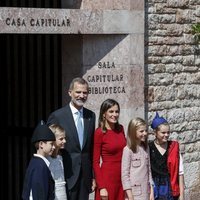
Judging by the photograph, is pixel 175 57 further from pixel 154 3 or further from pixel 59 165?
pixel 59 165

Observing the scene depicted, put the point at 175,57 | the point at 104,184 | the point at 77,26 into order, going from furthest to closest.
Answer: the point at 175,57, the point at 77,26, the point at 104,184

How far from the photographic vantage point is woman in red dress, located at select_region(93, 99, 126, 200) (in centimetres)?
884

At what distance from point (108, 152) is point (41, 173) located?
124 centimetres

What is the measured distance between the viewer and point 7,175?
1117 centimetres

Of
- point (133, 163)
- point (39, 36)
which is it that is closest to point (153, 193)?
point (133, 163)

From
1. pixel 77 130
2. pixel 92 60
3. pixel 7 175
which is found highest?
pixel 92 60

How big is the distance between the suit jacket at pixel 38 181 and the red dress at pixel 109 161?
0.99 meters

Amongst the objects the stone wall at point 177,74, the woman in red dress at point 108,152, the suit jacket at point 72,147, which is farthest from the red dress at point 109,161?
the stone wall at point 177,74

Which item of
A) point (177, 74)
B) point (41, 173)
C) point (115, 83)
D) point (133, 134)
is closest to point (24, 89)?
point (115, 83)

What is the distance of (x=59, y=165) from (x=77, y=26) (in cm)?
229

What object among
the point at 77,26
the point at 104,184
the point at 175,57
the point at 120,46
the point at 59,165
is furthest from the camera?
the point at 175,57

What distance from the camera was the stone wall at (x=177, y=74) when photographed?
37.3 feet

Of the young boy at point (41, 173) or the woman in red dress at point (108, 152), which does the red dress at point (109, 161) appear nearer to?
the woman in red dress at point (108, 152)

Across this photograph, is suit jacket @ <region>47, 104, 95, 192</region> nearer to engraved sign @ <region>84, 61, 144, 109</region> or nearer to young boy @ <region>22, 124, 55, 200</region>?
young boy @ <region>22, 124, 55, 200</region>
